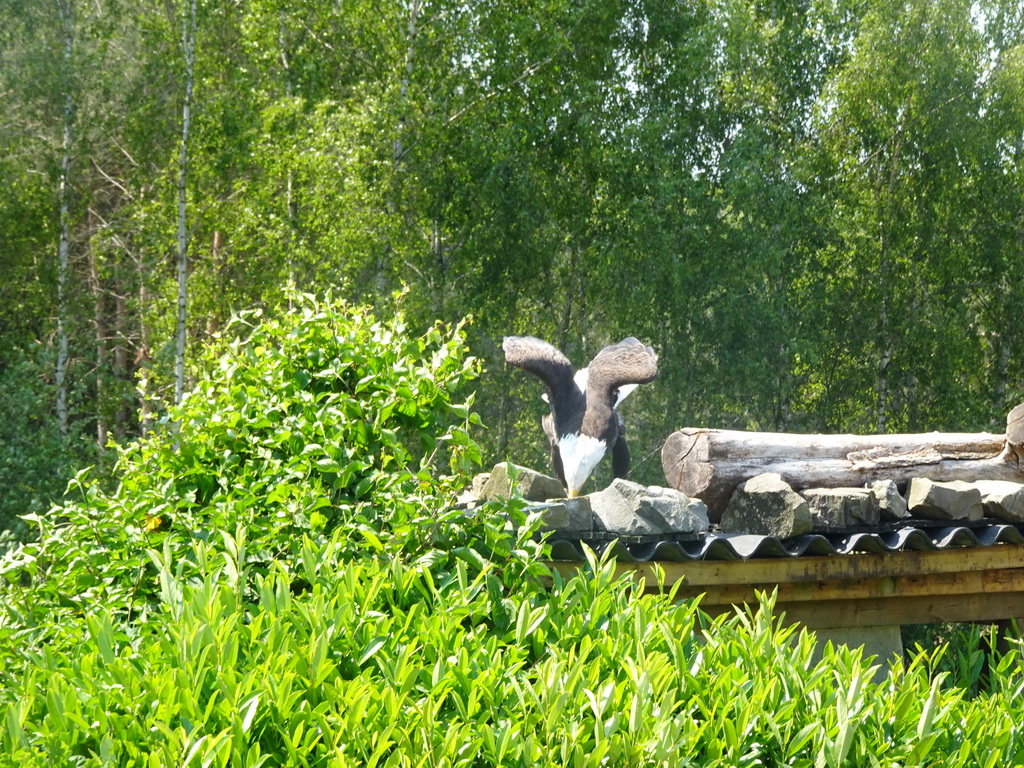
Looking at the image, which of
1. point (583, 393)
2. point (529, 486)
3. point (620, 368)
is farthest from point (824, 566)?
point (583, 393)

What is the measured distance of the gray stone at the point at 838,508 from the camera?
453 centimetres

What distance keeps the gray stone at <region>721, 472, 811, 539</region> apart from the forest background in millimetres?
8014

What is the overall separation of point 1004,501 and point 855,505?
0.74 metres

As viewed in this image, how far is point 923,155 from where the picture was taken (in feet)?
49.7

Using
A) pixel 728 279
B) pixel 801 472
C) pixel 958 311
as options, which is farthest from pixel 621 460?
pixel 958 311

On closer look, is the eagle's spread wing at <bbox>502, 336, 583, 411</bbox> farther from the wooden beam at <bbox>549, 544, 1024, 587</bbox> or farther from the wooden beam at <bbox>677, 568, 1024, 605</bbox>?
the wooden beam at <bbox>549, 544, 1024, 587</bbox>

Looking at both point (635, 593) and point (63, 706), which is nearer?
point (63, 706)

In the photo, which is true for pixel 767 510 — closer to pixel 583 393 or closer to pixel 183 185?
pixel 583 393

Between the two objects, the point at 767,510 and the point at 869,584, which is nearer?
the point at 767,510

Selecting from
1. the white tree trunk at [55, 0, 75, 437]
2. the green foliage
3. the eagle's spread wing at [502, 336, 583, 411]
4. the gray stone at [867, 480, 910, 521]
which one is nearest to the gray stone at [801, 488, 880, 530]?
the gray stone at [867, 480, 910, 521]

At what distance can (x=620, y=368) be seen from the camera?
5.36 meters

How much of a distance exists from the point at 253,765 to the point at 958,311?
15669 millimetres

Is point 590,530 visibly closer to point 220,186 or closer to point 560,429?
point 560,429

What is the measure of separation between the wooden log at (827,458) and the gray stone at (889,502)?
228 mm
